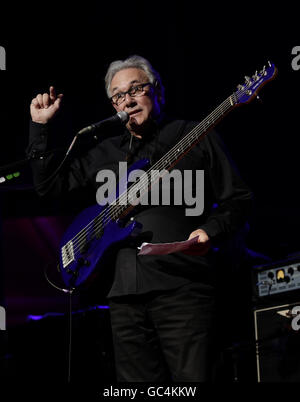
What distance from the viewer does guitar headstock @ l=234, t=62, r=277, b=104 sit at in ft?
8.03

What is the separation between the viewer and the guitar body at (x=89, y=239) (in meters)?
2.21

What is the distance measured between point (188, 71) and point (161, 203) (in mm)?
2055

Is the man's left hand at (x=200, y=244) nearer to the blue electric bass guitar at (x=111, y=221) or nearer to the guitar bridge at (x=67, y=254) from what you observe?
the blue electric bass guitar at (x=111, y=221)

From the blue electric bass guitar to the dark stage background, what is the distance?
1238mm

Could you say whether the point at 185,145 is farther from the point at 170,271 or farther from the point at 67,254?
the point at 67,254

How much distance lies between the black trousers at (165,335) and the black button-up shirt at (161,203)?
0.06 meters

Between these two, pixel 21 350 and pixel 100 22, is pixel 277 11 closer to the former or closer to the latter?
pixel 100 22

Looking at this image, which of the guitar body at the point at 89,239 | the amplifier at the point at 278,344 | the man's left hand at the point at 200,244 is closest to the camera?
the man's left hand at the point at 200,244

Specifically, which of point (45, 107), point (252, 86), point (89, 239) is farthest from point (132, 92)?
point (89, 239)

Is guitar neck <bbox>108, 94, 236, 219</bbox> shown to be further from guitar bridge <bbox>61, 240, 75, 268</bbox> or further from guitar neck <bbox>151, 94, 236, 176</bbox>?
guitar bridge <bbox>61, 240, 75, 268</bbox>

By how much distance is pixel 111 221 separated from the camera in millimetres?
2291

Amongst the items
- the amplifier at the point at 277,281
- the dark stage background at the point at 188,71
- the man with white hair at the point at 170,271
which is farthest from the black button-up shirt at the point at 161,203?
the dark stage background at the point at 188,71

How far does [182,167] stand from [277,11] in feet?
6.17
